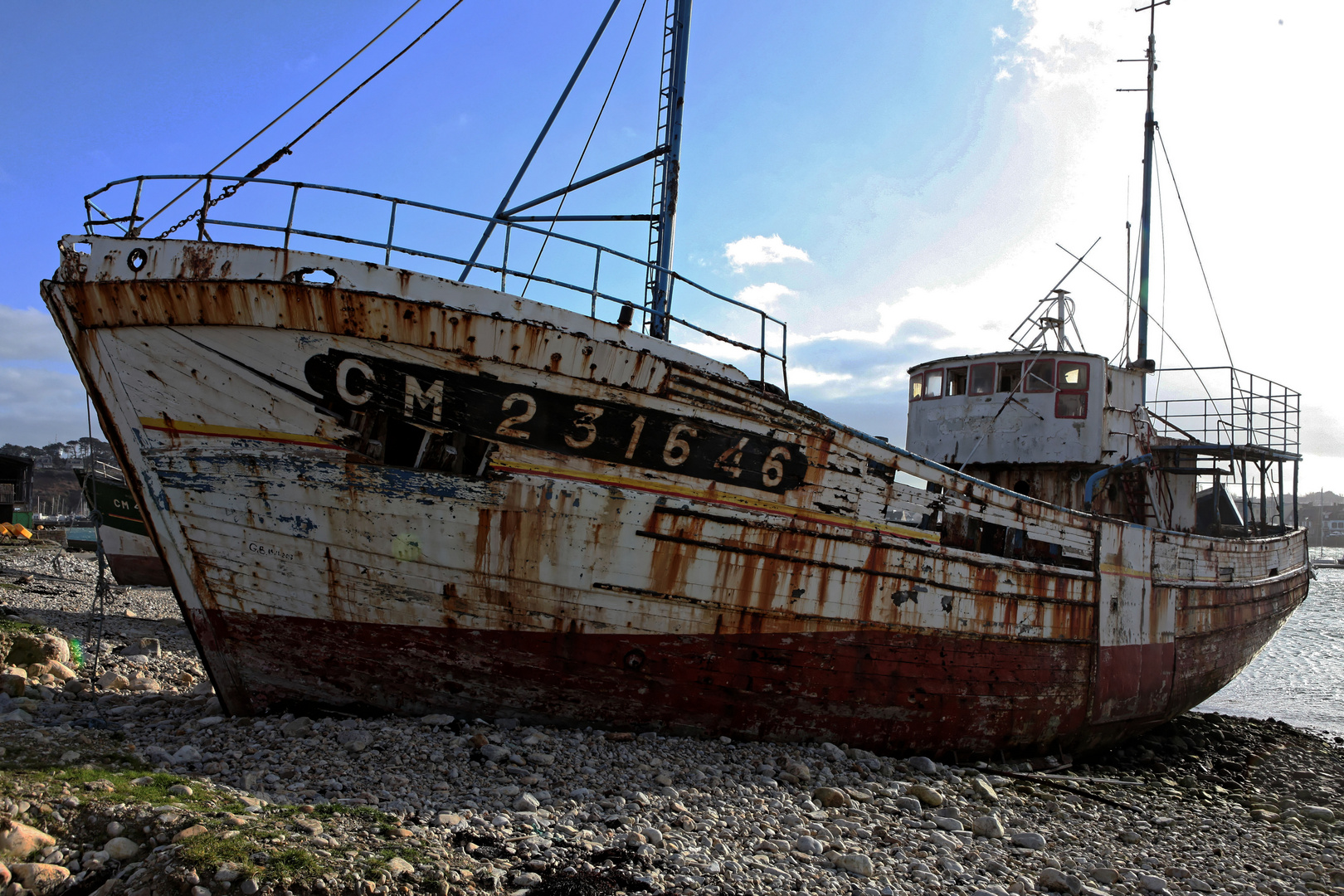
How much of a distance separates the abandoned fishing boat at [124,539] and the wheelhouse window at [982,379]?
1702 centimetres

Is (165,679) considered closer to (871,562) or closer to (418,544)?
(418,544)

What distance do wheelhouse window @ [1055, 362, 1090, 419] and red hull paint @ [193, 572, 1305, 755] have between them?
4.21 m

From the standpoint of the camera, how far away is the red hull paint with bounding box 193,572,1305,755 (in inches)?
220

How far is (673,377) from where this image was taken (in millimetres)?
5816

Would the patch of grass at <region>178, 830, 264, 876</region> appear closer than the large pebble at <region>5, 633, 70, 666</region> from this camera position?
Yes

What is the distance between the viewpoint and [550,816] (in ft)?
14.3

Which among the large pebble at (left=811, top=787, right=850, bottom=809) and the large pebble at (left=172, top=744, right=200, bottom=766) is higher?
the large pebble at (left=172, top=744, right=200, bottom=766)

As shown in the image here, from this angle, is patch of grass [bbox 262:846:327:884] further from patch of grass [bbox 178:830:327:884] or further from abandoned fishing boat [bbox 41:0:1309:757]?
abandoned fishing boat [bbox 41:0:1309:757]

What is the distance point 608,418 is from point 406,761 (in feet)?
8.61

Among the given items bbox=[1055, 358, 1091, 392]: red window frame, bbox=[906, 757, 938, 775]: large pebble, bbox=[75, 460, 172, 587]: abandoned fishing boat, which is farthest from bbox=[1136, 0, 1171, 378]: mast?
bbox=[75, 460, 172, 587]: abandoned fishing boat

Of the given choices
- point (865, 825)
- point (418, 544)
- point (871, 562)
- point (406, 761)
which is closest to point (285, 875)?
point (406, 761)

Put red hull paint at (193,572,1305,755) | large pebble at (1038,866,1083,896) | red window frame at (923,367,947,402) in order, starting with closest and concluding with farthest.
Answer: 1. large pebble at (1038,866,1083,896)
2. red hull paint at (193,572,1305,755)
3. red window frame at (923,367,947,402)

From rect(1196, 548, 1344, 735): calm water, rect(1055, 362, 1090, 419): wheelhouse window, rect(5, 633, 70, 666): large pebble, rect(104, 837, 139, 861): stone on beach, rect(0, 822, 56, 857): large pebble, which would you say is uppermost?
rect(1055, 362, 1090, 419): wheelhouse window

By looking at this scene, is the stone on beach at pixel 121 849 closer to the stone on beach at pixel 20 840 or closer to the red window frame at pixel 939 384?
the stone on beach at pixel 20 840
